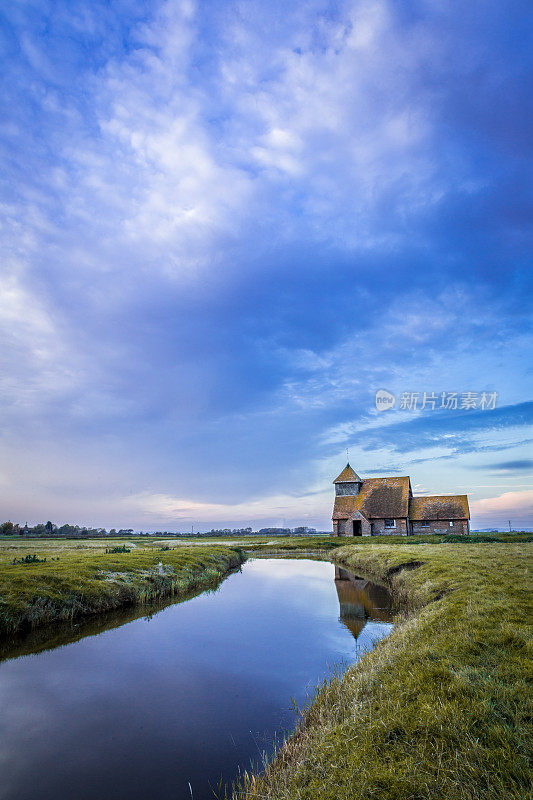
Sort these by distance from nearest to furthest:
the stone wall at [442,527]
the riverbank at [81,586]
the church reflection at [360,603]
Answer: the riverbank at [81,586], the church reflection at [360,603], the stone wall at [442,527]

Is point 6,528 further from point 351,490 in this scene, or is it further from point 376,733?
point 376,733

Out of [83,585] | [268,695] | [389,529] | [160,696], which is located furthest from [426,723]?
[389,529]

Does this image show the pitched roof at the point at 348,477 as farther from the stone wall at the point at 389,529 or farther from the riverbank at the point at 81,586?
the riverbank at the point at 81,586

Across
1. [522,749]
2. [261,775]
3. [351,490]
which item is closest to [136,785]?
[261,775]

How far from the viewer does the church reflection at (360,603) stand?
17852mm

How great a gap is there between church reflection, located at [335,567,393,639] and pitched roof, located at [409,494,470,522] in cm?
3963

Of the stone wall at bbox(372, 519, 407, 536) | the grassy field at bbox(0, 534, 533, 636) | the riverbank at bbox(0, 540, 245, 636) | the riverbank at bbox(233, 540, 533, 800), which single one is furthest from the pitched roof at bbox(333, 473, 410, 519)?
the riverbank at bbox(233, 540, 533, 800)

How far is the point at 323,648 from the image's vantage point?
1420cm

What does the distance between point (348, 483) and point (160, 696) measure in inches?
2591

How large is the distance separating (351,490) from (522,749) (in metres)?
69.7

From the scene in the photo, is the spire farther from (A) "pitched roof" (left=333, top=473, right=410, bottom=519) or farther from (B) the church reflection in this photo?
(B) the church reflection

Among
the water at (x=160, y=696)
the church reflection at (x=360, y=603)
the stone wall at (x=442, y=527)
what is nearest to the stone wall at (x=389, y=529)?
the stone wall at (x=442, y=527)

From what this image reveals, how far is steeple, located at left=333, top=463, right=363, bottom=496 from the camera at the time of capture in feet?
238

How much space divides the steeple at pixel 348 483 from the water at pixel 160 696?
5414cm
